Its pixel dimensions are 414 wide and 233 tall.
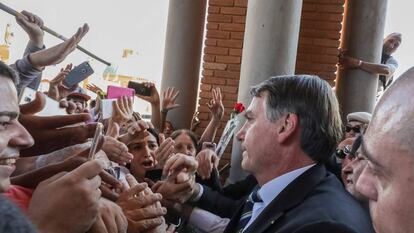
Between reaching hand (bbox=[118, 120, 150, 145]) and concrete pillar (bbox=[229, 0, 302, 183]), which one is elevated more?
concrete pillar (bbox=[229, 0, 302, 183])

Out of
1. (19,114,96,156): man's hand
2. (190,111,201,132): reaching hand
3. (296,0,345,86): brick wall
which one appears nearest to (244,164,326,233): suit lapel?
(19,114,96,156): man's hand

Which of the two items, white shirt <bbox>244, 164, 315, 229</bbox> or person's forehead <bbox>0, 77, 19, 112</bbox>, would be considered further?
white shirt <bbox>244, 164, 315, 229</bbox>

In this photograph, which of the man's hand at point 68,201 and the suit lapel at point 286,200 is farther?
the suit lapel at point 286,200

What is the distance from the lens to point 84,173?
1.18 m

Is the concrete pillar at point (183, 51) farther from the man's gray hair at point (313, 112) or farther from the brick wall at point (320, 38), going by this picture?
the man's gray hair at point (313, 112)

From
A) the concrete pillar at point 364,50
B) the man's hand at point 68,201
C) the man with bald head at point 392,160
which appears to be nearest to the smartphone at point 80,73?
the man's hand at point 68,201

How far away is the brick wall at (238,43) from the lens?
19.1ft

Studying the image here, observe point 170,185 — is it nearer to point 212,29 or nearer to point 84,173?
point 84,173

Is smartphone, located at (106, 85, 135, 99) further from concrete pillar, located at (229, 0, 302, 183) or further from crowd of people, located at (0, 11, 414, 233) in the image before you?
concrete pillar, located at (229, 0, 302, 183)

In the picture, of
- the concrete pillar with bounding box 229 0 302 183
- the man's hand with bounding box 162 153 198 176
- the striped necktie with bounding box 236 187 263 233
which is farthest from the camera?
the concrete pillar with bounding box 229 0 302 183

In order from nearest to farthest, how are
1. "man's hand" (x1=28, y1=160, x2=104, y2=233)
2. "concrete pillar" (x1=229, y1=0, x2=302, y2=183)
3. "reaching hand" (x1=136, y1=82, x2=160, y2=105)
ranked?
"man's hand" (x1=28, y1=160, x2=104, y2=233) < "concrete pillar" (x1=229, y1=0, x2=302, y2=183) < "reaching hand" (x1=136, y1=82, x2=160, y2=105)

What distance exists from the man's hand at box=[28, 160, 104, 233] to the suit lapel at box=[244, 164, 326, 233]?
71cm

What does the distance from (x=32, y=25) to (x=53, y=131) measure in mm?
1840

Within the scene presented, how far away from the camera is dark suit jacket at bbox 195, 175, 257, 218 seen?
8.36ft
